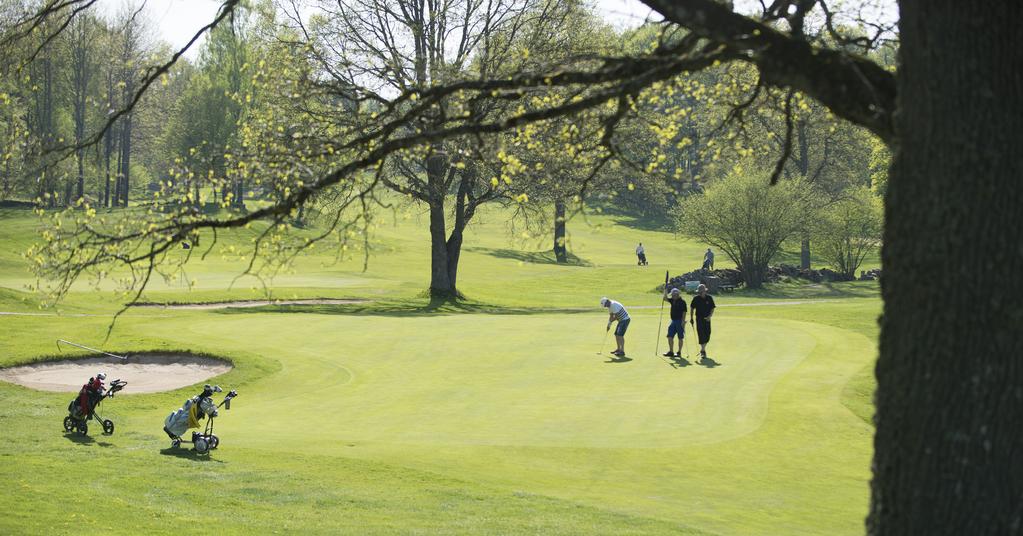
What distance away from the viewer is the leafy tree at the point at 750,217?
51594 mm

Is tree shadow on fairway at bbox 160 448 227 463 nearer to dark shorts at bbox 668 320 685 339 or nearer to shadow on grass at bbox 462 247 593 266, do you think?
dark shorts at bbox 668 320 685 339

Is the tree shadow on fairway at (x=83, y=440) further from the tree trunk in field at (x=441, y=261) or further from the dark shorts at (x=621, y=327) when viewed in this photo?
the tree trunk in field at (x=441, y=261)

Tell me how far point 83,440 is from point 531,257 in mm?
57387

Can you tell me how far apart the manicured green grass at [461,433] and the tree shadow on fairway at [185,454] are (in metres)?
0.07

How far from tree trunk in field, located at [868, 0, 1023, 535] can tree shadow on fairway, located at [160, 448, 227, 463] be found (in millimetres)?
11271

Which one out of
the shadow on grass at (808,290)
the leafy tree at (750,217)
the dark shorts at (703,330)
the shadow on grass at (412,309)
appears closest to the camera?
the dark shorts at (703,330)

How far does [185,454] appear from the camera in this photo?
48.7ft

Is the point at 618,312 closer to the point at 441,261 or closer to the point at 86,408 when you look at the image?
the point at 86,408

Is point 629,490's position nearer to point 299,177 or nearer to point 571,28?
point 299,177

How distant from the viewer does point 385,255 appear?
217 ft

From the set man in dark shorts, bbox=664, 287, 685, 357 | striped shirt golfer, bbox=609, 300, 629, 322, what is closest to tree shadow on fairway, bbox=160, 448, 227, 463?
striped shirt golfer, bbox=609, 300, 629, 322

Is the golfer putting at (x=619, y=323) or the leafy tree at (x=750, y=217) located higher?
the leafy tree at (x=750, y=217)

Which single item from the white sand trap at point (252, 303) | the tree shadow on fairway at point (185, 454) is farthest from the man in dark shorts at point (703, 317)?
the white sand trap at point (252, 303)

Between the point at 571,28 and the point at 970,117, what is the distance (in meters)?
36.6
